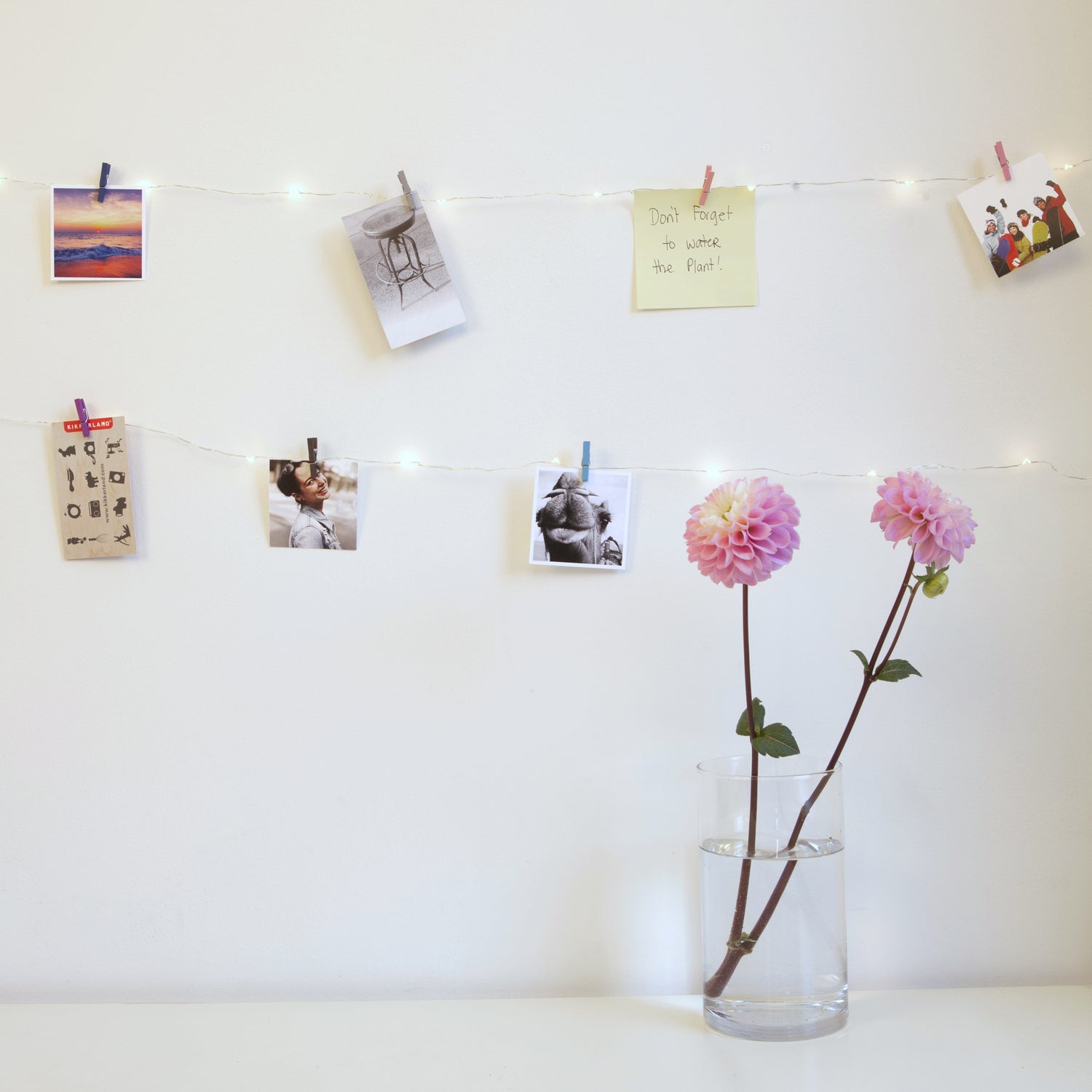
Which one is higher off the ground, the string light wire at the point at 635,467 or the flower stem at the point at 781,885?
the string light wire at the point at 635,467

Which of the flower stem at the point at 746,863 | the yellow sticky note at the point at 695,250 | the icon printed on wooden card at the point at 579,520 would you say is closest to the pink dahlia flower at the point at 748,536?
the flower stem at the point at 746,863


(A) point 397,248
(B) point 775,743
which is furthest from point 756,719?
(A) point 397,248

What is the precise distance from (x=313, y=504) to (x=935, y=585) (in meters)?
0.57

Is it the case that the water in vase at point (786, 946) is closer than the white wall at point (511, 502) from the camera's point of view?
Yes

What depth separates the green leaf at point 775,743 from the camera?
31.9 inches

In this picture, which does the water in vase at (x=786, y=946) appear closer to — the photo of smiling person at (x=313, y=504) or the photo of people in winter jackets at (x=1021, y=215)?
the photo of smiling person at (x=313, y=504)

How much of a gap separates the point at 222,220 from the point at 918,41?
0.71 metres

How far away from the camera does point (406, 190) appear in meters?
0.92

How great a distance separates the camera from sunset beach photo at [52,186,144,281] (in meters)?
0.93

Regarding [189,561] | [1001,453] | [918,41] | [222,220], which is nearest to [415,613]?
[189,561]

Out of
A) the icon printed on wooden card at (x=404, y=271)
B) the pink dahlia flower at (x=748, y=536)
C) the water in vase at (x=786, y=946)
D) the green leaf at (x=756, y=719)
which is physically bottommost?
the water in vase at (x=786, y=946)

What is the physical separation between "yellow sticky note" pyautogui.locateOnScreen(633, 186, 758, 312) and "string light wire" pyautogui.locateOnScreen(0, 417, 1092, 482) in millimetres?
160

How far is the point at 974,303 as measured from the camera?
940mm

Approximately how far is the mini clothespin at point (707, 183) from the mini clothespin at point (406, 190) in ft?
0.90
